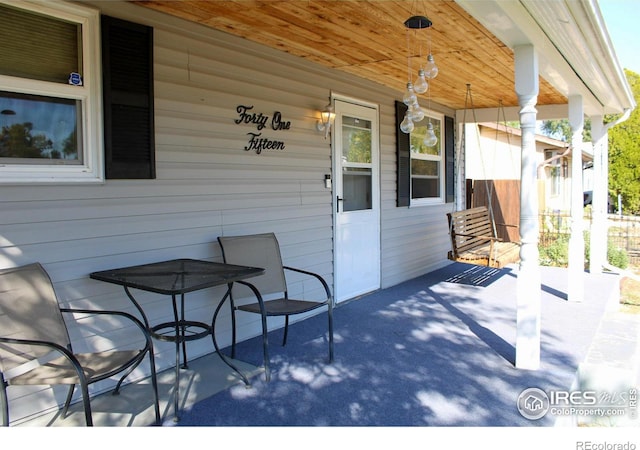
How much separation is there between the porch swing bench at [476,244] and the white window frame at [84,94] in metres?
3.84

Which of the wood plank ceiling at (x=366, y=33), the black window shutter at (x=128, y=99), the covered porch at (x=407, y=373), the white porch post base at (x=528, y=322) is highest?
the wood plank ceiling at (x=366, y=33)

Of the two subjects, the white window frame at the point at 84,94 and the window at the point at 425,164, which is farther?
the window at the point at 425,164

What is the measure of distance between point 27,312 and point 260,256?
1.72 m

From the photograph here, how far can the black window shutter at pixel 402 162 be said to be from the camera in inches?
234

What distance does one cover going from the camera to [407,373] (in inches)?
125

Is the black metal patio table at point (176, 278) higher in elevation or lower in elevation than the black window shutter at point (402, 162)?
lower

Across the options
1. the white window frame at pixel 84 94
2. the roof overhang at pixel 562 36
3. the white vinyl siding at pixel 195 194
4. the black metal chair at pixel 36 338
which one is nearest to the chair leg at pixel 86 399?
the black metal chair at pixel 36 338

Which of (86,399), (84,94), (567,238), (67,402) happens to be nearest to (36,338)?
(67,402)

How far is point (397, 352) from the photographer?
358cm

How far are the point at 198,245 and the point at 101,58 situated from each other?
4.56 feet

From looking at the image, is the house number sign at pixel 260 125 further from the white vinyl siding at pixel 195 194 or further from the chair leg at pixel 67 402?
the chair leg at pixel 67 402

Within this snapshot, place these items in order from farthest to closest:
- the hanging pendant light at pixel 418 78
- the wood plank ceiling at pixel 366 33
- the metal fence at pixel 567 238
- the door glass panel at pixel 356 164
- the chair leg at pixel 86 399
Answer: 1. the metal fence at pixel 567 238
2. the door glass panel at pixel 356 164
3. the hanging pendant light at pixel 418 78
4. the wood plank ceiling at pixel 366 33
5. the chair leg at pixel 86 399

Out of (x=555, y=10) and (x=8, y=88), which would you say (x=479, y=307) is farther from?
(x=8, y=88)

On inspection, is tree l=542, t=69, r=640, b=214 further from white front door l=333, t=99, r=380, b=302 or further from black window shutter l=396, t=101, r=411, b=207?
white front door l=333, t=99, r=380, b=302
